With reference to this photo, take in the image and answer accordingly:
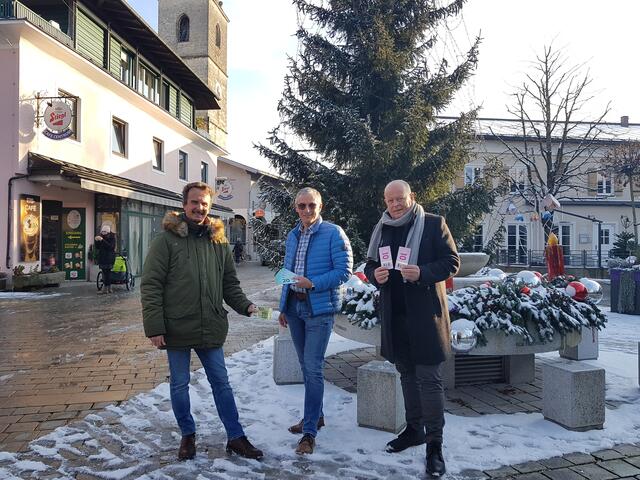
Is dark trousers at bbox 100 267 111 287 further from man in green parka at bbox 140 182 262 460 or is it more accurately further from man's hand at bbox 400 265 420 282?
man's hand at bbox 400 265 420 282

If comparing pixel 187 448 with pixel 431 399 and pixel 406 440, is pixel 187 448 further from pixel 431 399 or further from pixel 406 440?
pixel 431 399

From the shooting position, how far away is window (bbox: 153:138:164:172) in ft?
74.2

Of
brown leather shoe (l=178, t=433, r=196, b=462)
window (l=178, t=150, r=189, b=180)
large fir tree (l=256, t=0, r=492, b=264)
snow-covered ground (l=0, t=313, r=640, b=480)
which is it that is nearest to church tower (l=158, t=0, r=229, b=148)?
window (l=178, t=150, r=189, b=180)

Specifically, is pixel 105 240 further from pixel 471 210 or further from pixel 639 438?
pixel 639 438

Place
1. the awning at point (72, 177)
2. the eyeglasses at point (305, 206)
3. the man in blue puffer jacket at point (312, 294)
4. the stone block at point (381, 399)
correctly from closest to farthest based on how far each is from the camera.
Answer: the man in blue puffer jacket at point (312, 294) < the eyeglasses at point (305, 206) < the stone block at point (381, 399) < the awning at point (72, 177)

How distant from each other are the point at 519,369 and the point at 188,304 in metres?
3.68

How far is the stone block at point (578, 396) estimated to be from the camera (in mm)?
4004

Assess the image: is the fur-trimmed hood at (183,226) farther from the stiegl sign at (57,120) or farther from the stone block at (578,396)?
the stiegl sign at (57,120)

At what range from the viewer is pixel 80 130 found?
54.2ft

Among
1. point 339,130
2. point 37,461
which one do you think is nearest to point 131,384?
point 37,461

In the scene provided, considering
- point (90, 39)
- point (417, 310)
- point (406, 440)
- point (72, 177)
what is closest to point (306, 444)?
point (406, 440)

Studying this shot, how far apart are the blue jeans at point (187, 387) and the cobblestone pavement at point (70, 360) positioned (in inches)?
48.5

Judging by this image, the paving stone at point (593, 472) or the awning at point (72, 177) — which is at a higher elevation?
the awning at point (72, 177)

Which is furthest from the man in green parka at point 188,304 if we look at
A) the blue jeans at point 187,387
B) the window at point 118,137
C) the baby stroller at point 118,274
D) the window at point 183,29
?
the window at point 183,29
